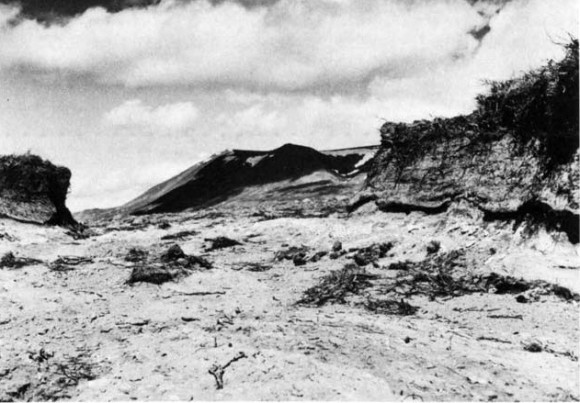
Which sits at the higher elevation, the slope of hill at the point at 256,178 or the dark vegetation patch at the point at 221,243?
the slope of hill at the point at 256,178

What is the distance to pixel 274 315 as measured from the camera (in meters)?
5.67

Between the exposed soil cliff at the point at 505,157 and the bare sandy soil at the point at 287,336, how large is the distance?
0.47 metres

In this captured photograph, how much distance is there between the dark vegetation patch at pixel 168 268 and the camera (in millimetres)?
7426

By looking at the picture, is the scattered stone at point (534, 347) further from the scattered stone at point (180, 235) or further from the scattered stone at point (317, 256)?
the scattered stone at point (180, 235)

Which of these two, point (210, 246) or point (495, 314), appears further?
point (210, 246)

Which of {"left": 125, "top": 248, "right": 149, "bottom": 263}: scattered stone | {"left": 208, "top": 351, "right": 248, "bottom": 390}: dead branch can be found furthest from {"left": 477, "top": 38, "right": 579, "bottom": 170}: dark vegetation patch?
{"left": 125, "top": 248, "right": 149, "bottom": 263}: scattered stone

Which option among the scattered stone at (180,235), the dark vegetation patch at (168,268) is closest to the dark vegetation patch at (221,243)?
the scattered stone at (180,235)

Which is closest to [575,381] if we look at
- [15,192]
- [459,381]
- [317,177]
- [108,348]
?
[459,381]

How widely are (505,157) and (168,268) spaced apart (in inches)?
236

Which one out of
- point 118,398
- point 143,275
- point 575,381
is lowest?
point 575,381

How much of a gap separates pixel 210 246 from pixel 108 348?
21.5 ft

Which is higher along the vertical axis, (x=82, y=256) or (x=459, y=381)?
(x=82, y=256)

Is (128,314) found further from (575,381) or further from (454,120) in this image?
(454,120)

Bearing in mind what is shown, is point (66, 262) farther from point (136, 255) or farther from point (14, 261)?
point (136, 255)
